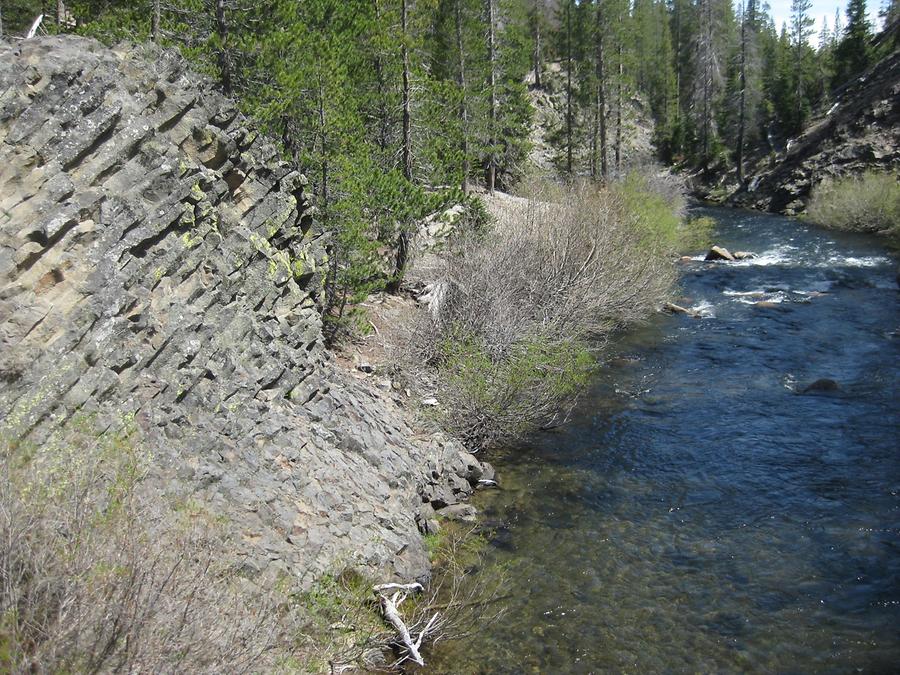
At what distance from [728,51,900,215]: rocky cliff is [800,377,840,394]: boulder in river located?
26058 mm

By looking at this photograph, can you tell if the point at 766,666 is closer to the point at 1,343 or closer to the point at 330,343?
the point at 1,343

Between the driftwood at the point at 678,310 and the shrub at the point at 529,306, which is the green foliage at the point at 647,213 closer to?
the shrub at the point at 529,306

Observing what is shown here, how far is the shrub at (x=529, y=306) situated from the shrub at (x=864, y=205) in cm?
1559

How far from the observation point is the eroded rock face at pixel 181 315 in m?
6.88

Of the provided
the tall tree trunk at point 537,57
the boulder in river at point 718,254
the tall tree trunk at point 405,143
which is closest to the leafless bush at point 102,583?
the tall tree trunk at point 405,143

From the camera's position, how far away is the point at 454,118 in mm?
25016

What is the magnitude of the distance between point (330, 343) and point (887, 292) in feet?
58.2

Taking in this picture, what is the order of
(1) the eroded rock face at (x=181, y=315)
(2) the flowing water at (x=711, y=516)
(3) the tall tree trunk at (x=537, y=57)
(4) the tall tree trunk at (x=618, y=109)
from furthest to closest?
(3) the tall tree trunk at (x=537, y=57), (4) the tall tree trunk at (x=618, y=109), (2) the flowing water at (x=711, y=516), (1) the eroded rock face at (x=181, y=315)

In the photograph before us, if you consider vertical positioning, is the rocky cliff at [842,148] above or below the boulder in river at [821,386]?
above

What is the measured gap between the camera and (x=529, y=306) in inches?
622

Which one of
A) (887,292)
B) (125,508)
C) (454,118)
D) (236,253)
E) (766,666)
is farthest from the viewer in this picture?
(454,118)

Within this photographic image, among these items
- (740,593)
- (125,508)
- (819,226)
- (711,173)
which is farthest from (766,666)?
(711,173)

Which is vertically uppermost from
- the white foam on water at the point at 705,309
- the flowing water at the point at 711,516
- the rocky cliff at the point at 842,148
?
the rocky cliff at the point at 842,148

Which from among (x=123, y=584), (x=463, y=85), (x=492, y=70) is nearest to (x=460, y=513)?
(x=123, y=584)
